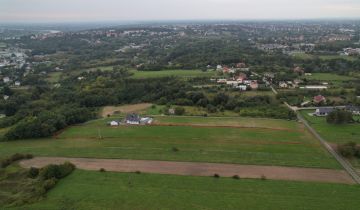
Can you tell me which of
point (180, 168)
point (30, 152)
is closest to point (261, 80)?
point (180, 168)

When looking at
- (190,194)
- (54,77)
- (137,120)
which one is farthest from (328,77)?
(54,77)

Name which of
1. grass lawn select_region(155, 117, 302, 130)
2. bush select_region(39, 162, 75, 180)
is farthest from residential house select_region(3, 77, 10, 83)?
bush select_region(39, 162, 75, 180)

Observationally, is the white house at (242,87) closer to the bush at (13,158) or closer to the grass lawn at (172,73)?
the grass lawn at (172,73)

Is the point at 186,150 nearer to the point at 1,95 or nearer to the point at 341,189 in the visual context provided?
the point at 341,189

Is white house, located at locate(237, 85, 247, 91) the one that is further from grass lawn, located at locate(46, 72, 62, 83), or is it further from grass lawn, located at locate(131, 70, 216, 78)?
grass lawn, located at locate(46, 72, 62, 83)

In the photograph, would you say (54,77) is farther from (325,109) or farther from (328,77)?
(328,77)

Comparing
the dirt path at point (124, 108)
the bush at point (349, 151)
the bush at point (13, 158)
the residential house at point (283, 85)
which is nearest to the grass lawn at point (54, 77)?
the dirt path at point (124, 108)
